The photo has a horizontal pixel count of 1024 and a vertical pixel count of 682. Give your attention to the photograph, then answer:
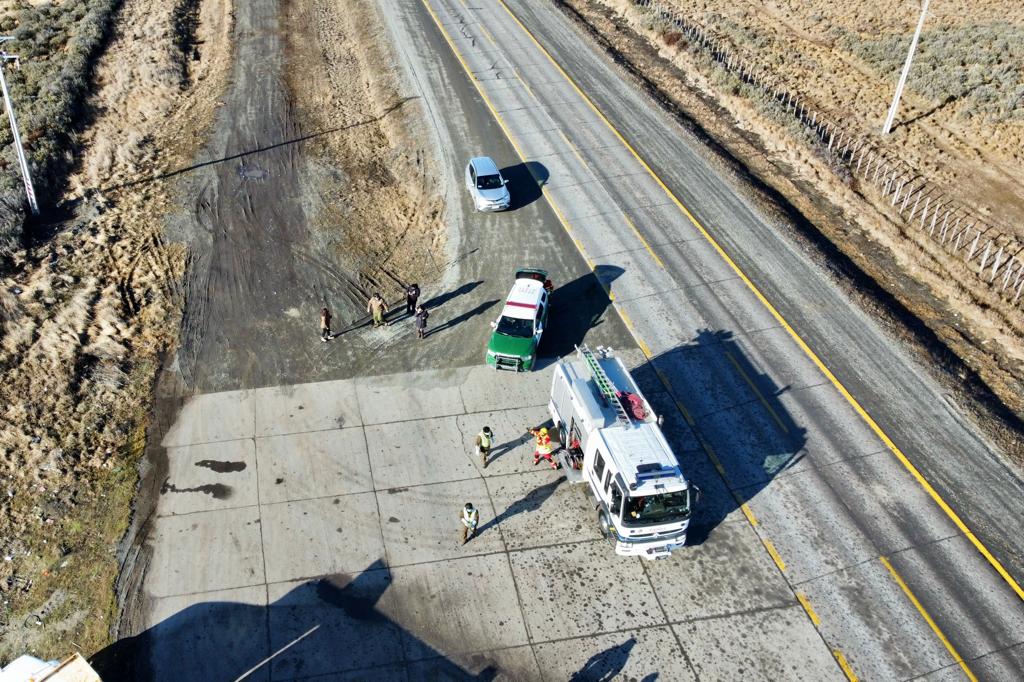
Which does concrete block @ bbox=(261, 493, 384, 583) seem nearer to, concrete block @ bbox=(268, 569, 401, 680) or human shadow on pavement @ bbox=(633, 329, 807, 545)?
concrete block @ bbox=(268, 569, 401, 680)

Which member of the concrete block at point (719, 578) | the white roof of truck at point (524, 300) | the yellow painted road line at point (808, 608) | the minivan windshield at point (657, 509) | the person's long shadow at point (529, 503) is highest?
the minivan windshield at point (657, 509)

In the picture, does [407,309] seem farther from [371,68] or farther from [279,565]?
[371,68]

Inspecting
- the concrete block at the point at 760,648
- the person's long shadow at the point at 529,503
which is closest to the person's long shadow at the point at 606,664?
the concrete block at the point at 760,648

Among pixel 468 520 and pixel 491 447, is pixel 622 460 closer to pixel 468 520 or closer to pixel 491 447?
pixel 468 520

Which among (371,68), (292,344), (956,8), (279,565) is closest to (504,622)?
(279,565)

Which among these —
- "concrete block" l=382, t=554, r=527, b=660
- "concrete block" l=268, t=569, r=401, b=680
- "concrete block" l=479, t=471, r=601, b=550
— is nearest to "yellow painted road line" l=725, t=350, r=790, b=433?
"concrete block" l=479, t=471, r=601, b=550

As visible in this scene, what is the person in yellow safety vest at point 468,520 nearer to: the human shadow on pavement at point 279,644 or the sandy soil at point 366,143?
the human shadow on pavement at point 279,644
